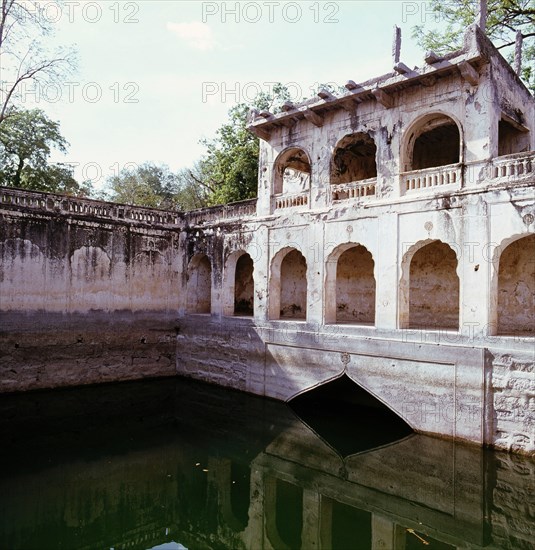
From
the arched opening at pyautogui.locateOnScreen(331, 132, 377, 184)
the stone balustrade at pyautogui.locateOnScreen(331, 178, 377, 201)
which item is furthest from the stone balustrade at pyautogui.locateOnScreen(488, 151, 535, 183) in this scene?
the arched opening at pyautogui.locateOnScreen(331, 132, 377, 184)

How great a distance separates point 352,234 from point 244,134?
35.9 ft

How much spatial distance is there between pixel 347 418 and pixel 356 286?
13.6 ft

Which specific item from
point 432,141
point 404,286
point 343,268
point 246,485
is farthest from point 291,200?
point 246,485

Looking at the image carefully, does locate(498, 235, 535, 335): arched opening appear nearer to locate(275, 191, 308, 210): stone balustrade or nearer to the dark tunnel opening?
the dark tunnel opening

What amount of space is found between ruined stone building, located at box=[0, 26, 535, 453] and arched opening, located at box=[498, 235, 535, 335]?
3 centimetres

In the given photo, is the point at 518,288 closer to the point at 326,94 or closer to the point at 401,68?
the point at 401,68

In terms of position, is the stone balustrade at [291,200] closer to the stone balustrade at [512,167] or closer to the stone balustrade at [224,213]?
the stone balustrade at [224,213]

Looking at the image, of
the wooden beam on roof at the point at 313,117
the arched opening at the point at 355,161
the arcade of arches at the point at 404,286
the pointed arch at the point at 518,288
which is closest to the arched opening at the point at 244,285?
the arcade of arches at the point at 404,286

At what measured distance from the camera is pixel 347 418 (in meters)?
10.9

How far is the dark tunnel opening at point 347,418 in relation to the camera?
9414mm

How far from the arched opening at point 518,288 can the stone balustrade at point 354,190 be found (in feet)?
11.0

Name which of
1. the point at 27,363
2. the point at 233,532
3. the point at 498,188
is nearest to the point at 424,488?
the point at 233,532

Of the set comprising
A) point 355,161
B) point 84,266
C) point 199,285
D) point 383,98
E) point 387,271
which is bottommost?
point 199,285

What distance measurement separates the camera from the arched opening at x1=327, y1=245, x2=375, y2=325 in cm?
1352
